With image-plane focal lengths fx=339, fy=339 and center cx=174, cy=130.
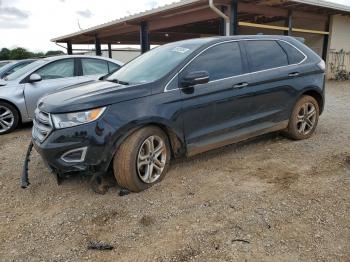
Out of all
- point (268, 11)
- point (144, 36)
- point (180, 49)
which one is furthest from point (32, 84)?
point (268, 11)

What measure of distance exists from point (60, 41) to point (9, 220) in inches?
851

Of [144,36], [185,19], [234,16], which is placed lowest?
[144,36]

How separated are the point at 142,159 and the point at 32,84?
14.1ft

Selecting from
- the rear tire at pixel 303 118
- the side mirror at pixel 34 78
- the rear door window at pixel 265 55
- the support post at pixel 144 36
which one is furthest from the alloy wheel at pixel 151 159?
the support post at pixel 144 36

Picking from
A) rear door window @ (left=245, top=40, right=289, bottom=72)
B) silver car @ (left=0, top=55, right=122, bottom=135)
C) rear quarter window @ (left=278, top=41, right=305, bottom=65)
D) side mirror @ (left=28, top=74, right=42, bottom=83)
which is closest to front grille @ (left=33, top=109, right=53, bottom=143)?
rear door window @ (left=245, top=40, right=289, bottom=72)

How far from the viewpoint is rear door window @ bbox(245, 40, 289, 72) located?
4703mm

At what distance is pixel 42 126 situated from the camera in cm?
371

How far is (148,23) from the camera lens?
47.7ft

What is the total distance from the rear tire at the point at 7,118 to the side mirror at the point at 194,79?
4.40m

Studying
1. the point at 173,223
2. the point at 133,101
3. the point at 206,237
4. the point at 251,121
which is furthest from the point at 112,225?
the point at 251,121

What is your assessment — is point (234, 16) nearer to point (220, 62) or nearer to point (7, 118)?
point (220, 62)

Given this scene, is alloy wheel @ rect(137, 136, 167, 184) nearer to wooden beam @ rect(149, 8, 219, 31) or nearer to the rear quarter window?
the rear quarter window

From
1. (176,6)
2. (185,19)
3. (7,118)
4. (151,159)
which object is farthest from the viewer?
(185,19)

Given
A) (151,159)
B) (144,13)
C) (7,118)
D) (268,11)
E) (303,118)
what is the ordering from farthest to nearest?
(144,13) → (268,11) → (7,118) → (303,118) → (151,159)
